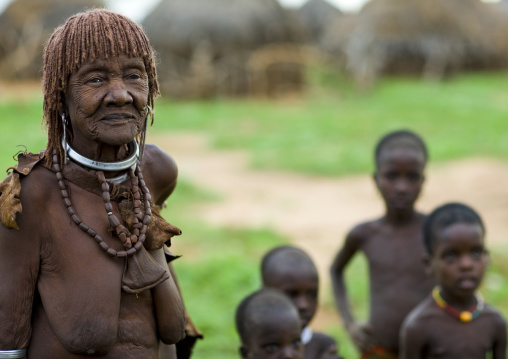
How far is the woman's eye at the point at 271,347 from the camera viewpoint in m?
3.09

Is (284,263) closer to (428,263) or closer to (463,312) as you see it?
(428,263)

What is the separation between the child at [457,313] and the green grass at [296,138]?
1607 mm

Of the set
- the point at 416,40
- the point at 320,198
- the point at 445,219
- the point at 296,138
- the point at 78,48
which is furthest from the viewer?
the point at 416,40

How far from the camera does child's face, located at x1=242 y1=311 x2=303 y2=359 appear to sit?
10.0ft

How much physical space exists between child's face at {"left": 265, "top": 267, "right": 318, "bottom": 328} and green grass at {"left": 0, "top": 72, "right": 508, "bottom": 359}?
4.58 ft

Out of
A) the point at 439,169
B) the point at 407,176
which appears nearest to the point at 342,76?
the point at 439,169

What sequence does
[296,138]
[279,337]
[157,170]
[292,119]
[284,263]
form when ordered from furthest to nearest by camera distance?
[292,119]
[296,138]
[284,263]
[279,337]
[157,170]

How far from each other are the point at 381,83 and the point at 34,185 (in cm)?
2115

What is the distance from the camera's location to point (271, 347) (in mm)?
3094

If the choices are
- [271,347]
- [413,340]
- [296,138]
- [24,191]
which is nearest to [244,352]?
[271,347]

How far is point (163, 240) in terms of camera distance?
2.06 meters

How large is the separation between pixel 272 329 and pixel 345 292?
44.7 inches

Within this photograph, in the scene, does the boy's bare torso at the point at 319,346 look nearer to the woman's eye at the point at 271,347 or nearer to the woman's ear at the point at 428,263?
the woman's eye at the point at 271,347

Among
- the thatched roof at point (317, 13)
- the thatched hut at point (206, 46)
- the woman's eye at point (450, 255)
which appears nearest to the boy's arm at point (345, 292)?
the woman's eye at point (450, 255)
